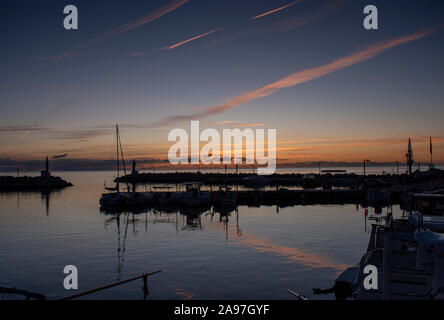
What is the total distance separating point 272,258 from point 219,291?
7.88 metres

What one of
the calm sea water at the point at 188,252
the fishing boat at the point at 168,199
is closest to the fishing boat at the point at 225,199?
the fishing boat at the point at 168,199

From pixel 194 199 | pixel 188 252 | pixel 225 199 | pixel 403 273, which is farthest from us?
pixel 225 199

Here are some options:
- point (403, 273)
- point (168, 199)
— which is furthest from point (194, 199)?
point (403, 273)

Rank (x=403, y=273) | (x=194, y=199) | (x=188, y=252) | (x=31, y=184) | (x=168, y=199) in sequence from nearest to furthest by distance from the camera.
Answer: (x=403, y=273)
(x=188, y=252)
(x=194, y=199)
(x=168, y=199)
(x=31, y=184)

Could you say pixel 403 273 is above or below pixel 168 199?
above

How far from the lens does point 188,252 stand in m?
28.3

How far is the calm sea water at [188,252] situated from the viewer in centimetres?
1970

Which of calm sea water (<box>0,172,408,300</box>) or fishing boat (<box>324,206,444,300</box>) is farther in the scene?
calm sea water (<box>0,172,408,300</box>)

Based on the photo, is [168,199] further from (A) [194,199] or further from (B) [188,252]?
(B) [188,252]

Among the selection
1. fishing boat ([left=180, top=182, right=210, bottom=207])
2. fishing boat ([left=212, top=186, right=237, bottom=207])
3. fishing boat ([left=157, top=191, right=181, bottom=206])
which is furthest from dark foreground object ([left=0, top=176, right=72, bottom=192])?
fishing boat ([left=212, top=186, right=237, bottom=207])

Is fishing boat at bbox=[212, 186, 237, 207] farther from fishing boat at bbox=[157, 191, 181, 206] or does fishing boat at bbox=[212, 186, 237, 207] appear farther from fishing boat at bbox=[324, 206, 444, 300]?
fishing boat at bbox=[324, 206, 444, 300]

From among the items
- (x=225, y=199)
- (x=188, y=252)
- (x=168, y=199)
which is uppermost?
(x=225, y=199)

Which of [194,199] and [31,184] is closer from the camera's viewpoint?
[194,199]

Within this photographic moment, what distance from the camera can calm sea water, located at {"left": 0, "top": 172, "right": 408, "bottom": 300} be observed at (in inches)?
776
